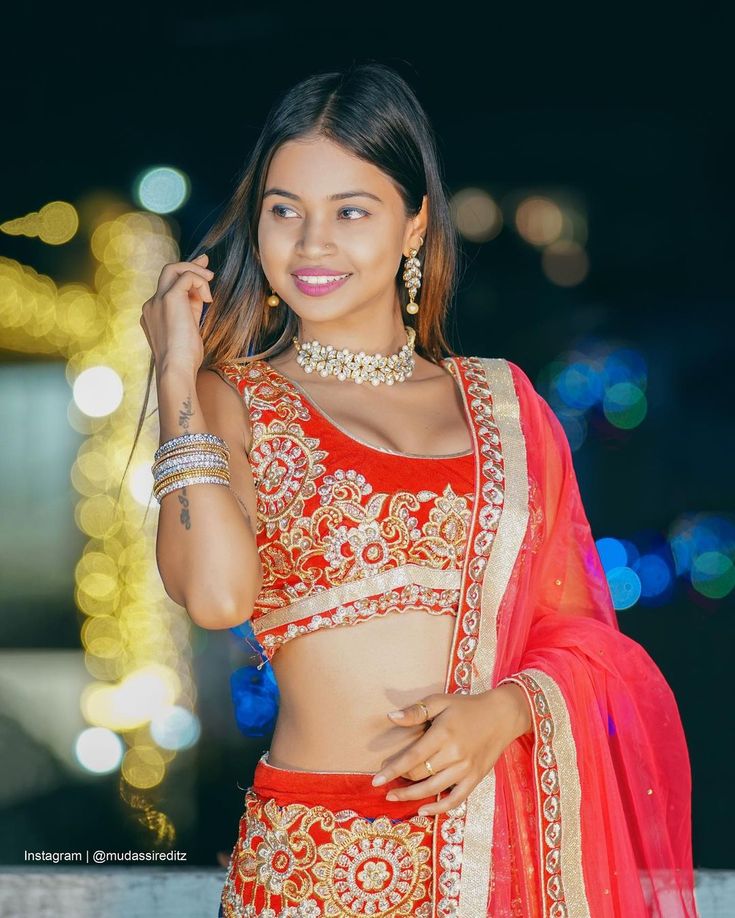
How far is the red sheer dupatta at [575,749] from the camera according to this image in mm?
1861

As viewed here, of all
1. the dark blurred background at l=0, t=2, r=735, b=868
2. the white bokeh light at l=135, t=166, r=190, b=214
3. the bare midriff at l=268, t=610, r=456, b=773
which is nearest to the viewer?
the bare midriff at l=268, t=610, r=456, b=773

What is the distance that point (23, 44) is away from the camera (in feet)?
12.3

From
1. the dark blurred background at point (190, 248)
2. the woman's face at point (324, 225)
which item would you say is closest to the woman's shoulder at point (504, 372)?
the woman's face at point (324, 225)

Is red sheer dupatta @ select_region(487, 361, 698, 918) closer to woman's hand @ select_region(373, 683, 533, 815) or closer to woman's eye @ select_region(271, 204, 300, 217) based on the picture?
woman's hand @ select_region(373, 683, 533, 815)

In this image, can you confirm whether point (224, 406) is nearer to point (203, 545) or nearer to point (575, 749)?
point (203, 545)

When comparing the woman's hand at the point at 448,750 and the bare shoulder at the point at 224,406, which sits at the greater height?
the bare shoulder at the point at 224,406

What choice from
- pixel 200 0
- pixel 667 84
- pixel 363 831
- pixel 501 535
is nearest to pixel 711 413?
pixel 667 84

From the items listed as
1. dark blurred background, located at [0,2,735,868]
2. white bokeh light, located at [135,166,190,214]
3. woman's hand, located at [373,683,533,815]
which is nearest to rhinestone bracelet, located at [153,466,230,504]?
woman's hand, located at [373,683,533,815]

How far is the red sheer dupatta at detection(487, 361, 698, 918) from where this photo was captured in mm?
1861

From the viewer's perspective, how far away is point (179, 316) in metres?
1.87

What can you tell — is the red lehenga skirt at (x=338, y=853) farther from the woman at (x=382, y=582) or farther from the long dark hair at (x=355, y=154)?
the long dark hair at (x=355, y=154)

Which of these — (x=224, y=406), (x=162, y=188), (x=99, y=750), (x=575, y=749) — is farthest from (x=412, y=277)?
(x=99, y=750)

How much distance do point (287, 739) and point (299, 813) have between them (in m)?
0.12

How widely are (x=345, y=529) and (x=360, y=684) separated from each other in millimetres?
217
